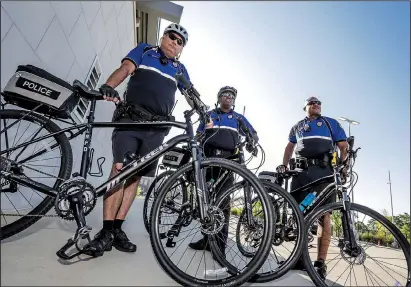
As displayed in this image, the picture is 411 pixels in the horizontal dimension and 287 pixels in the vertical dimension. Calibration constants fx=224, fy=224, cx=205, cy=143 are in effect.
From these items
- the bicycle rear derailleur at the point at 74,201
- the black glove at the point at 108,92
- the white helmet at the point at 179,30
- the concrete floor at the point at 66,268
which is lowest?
the concrete floor at the point at 66,268

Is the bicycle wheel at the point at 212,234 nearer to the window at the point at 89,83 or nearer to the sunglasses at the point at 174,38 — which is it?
the sunglasses at the point at 174,38

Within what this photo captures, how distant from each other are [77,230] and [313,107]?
3061 mm

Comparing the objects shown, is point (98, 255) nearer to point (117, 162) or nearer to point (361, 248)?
point (117, 162)

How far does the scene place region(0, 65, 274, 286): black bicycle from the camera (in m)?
1.33

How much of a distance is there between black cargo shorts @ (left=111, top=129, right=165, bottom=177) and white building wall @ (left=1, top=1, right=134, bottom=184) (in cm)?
86

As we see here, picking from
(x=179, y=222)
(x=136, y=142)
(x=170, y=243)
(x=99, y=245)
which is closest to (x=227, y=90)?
(x=136, y=142)

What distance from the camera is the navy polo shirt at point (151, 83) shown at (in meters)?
1.95

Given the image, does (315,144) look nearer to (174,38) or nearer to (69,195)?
(174,38)

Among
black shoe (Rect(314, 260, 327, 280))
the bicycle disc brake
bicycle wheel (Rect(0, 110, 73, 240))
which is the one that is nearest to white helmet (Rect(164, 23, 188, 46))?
bicycle wheel (Rect(0, 110, 73, 240))

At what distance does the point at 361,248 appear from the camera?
171 centimetres

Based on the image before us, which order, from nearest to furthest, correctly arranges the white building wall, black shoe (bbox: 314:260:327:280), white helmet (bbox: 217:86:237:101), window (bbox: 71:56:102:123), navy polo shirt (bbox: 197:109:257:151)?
the white building wall
black shoe (bbox: 314:260:327:280)
navy polo shirt (bbox: 197:109:257:151)
white helmet (bbox: 217:86:237:101)
window (bbox: 71:56:102:123)

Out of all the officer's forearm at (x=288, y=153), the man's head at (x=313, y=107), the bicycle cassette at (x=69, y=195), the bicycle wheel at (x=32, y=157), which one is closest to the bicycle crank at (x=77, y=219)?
the bicycle cassette at (x=69, y=195)

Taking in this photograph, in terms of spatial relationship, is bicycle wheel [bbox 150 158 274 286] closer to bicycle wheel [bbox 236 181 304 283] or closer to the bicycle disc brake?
bicycle wheel [bbox 236 181 304 283]

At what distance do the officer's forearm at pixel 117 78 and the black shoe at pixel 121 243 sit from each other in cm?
117
